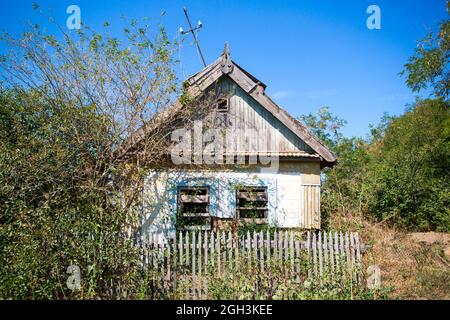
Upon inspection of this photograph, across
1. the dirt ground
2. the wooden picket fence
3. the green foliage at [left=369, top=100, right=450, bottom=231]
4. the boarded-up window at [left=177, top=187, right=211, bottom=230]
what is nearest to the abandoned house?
the boarded-up window at [left=177, top=187, right=211, bottom=230]

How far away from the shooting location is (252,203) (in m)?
9.36

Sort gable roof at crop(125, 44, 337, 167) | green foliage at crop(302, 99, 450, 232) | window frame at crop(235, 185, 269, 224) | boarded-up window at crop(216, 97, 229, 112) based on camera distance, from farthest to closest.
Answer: green foliage at crop(302, 99, 450, 232) → boarded-up window at crop(216, 97, 229, 112) → window frame at crop(235, 185, 269, 224) → gable roof at crop(125, 44, 337, 167)

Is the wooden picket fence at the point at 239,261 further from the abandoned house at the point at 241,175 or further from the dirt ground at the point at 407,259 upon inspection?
the abandoned house at the point at 241,175

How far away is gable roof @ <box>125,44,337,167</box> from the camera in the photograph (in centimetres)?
885

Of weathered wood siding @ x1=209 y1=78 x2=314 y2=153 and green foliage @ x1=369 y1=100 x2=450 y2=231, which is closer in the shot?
weathered wood siding @ x1=209 y1=78 x2=314 y2=153

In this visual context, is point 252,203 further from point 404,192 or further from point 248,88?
point 404,192

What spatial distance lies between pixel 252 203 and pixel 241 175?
945 millimetres

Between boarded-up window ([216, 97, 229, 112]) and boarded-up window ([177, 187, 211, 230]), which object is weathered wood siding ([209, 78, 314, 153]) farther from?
boarded-up window ([177, 187, 211, 230])

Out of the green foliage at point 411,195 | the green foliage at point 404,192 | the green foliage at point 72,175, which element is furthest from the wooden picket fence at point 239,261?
the green foliage at point 411,195

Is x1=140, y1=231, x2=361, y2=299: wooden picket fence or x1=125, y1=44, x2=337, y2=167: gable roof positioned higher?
x1=125, y1=44, x2=337, y2=167: gable roof

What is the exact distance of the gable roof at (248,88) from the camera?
8.87m

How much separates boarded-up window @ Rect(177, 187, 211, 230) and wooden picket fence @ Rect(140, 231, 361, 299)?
2496 mm

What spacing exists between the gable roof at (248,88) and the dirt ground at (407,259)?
263cm
